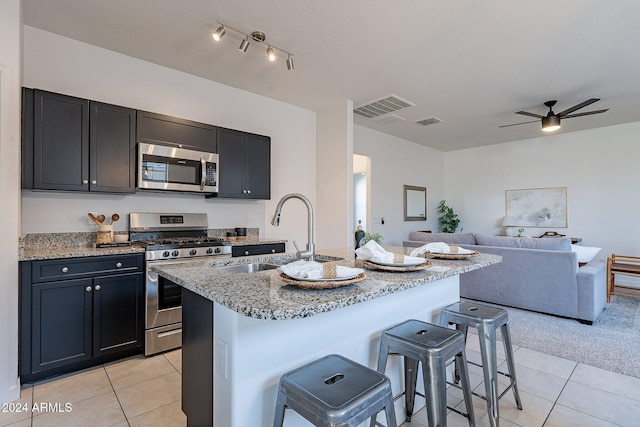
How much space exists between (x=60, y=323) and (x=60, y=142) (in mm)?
1401

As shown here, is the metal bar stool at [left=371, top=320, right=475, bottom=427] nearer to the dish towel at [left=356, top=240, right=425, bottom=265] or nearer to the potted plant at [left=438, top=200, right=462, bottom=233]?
the dish towel at [left=356, top=240, right=425, bottom=265]

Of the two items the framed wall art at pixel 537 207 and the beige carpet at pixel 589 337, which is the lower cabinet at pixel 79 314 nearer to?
the beige carpet at pixel 589 337

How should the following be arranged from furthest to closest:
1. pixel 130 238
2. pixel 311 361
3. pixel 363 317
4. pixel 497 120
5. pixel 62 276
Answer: pixel 497 120 → pixel 130 238 → pixel 62 276 → pixel 363 317 → pixel 311 361

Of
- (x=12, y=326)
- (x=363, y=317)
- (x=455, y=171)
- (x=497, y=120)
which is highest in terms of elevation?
(x=497, y=120)

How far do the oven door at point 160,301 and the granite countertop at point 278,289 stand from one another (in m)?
1.21

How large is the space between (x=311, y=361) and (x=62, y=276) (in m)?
2.08

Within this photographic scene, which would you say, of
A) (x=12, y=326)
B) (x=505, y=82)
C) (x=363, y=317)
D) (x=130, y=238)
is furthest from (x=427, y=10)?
(x=12, y=326)

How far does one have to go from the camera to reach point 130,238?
307cm

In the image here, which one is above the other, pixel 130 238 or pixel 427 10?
pixel 427 10

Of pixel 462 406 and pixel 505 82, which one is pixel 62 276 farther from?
pixel 505 82

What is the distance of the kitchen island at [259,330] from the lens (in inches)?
42.8

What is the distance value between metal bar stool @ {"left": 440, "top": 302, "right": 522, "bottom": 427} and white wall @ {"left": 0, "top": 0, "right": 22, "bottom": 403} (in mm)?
2768

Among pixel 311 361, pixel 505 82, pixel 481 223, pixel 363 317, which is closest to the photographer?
pixel 311 361

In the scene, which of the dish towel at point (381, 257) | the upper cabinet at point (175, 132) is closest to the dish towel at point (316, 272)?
the dish towel at point (381, 257)
